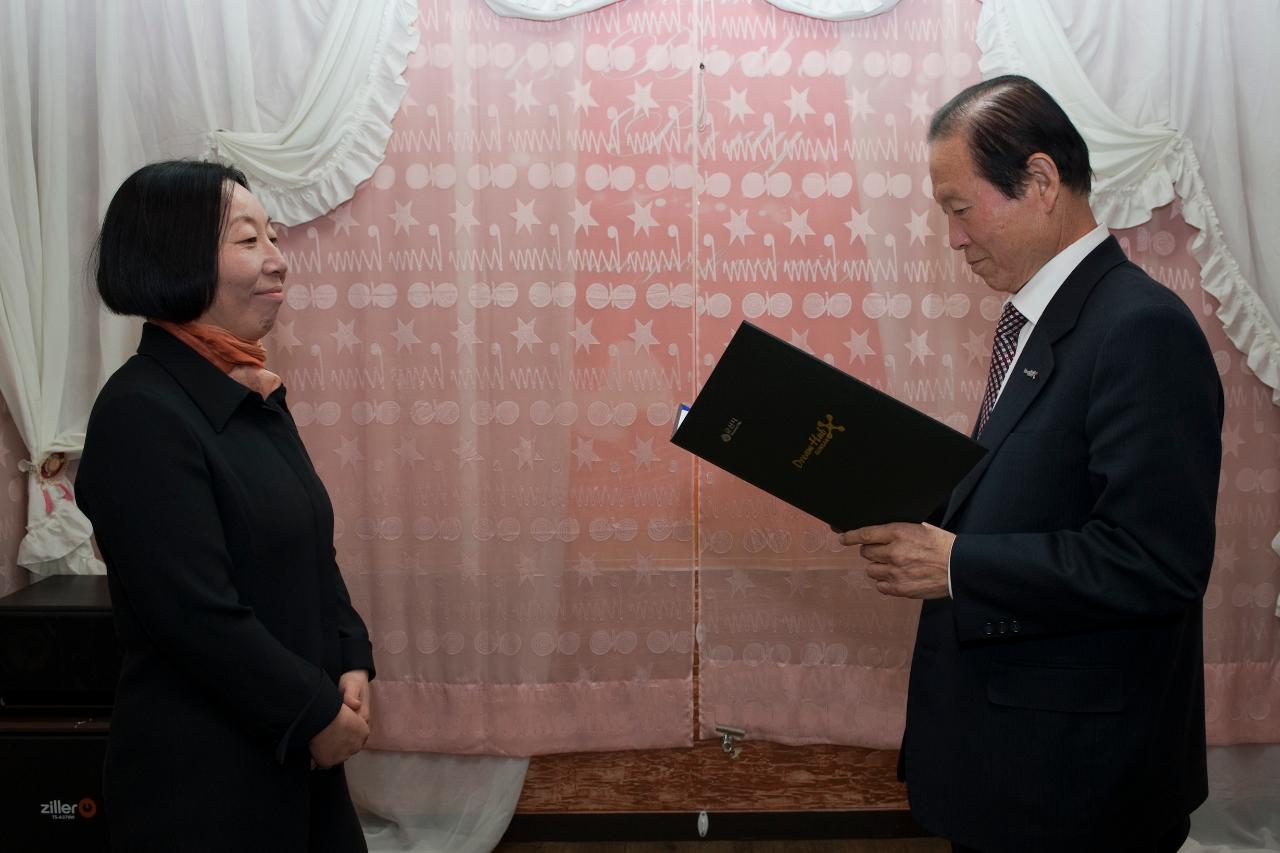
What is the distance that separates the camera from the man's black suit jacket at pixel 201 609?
138 centimetres

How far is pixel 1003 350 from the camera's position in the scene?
1657mm

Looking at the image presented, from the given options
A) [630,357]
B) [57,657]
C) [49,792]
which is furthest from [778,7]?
[49,792]

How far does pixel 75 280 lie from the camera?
2.66 meters

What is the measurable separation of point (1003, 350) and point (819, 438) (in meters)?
0.38

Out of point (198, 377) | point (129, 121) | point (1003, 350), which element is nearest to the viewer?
point (198, 377)

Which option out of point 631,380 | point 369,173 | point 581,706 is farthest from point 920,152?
point 581,706

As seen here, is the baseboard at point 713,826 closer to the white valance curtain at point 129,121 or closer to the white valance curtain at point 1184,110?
the white valance curtain at point 129,121

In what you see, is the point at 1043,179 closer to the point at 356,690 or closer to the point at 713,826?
the point at 356,690

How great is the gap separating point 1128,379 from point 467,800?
211cm

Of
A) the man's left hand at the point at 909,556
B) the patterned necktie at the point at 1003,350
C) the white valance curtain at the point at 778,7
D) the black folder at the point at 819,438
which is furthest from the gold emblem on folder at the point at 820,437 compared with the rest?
the white valance curtain at the point at 778,7

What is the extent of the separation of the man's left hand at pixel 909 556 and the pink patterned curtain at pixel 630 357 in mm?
1170

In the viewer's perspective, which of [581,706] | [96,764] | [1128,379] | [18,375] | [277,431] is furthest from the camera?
[581,706]

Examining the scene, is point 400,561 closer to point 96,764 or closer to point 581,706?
point 581,706

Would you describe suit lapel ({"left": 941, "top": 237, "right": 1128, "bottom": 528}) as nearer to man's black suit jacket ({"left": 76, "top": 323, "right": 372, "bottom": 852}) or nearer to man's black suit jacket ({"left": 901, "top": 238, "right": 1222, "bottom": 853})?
man's black suit jacket ({"left": 901, "top": 238, "right": 1222, "bottom": 853})
